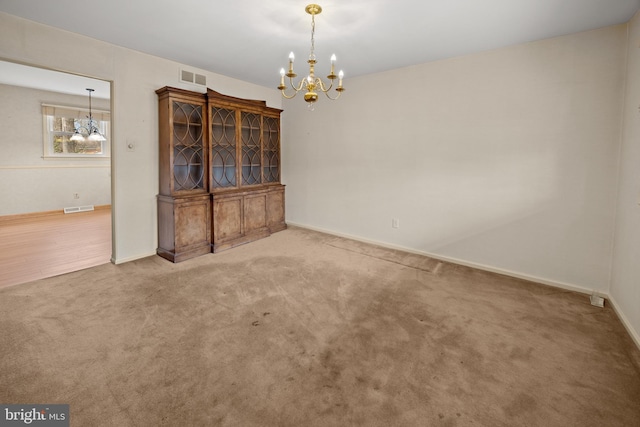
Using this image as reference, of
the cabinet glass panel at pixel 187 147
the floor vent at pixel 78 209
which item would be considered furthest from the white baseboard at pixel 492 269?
the floor vent at pixel 78 209

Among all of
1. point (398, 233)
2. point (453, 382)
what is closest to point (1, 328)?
point (453, 382)

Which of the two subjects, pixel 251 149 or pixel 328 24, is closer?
pixel 328 24

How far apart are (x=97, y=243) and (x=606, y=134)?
20.6 ft

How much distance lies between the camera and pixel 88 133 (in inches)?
264

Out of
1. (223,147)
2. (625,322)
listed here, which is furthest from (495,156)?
(223,147)

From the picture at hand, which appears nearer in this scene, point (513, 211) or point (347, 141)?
point (513, 211)

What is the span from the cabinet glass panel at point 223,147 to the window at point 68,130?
4312 millimetres

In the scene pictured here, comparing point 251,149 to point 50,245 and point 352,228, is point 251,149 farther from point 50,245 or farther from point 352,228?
point 50,245

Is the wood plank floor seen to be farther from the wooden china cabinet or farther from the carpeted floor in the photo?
the wooden china cabinet

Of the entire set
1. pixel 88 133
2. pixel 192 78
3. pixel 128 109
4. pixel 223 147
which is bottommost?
pixel 223 147

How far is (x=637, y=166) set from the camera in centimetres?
241

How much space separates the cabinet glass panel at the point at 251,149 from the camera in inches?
187

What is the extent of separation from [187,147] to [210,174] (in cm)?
45

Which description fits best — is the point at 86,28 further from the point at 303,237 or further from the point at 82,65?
the point at 303,237
